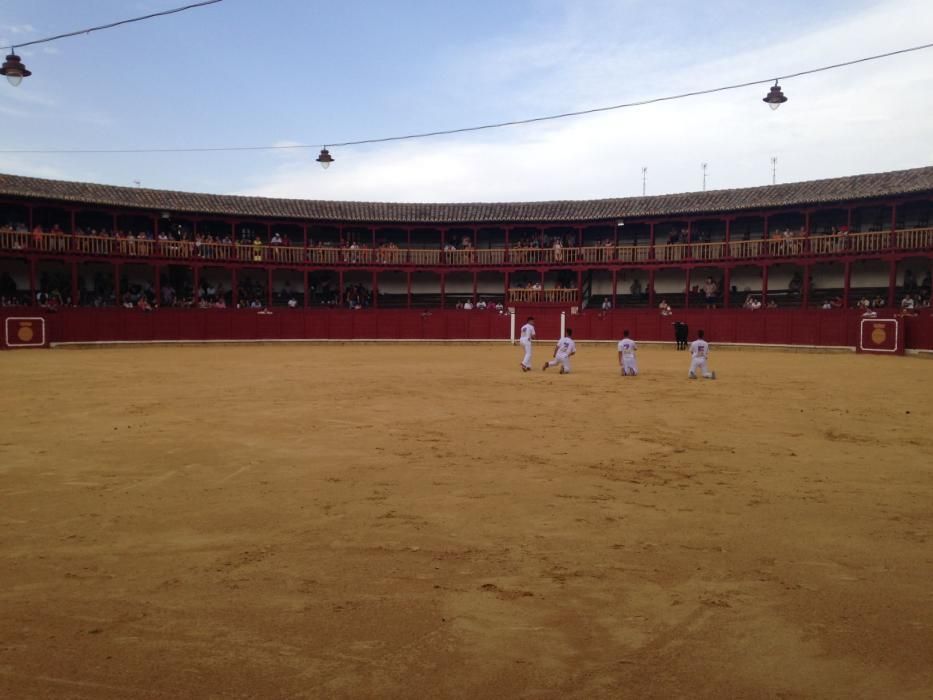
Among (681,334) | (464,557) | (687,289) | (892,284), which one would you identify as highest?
(687,289)

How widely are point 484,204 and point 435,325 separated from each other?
8455mm

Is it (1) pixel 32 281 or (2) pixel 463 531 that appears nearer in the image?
(2) pixel 463 531

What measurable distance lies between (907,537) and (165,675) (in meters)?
4.36

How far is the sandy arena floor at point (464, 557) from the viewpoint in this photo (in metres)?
2.77

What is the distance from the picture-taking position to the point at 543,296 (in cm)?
3478

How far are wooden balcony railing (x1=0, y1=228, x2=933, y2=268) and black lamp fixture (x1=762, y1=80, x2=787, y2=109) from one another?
17658mm

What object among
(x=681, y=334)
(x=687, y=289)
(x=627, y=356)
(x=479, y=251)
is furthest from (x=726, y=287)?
(x=627, y=356)

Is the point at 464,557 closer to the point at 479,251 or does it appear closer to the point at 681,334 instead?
the point at 681,334

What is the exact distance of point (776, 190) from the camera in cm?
3222

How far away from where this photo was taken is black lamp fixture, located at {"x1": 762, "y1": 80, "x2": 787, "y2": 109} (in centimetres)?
1225

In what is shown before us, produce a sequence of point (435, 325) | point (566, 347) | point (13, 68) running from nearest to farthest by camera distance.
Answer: point (13, 68) → point (566, 347) → point (435, 325)

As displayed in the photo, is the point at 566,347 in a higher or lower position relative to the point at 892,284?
lower

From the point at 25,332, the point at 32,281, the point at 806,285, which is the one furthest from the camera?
the point at 806,285

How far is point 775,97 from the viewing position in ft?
40.3
